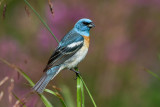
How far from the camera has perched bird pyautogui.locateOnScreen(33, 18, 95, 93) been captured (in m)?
4.37

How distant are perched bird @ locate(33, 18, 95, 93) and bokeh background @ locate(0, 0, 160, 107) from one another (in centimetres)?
83

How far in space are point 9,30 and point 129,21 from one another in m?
2.52

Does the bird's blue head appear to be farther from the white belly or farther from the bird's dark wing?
the white belly

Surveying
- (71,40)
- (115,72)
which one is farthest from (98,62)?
(71,40)

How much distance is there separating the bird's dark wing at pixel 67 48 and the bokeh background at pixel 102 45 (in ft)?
2.87

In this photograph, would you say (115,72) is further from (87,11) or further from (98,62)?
(87,11)

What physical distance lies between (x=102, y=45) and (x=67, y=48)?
1685 millimetres

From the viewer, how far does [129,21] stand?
22.3 ft

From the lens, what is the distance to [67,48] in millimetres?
4660

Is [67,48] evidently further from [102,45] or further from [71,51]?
[102,45]

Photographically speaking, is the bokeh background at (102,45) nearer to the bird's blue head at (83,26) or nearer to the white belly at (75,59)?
the bird's blue head at (83,26)

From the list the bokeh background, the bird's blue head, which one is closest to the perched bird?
the bird's blue head

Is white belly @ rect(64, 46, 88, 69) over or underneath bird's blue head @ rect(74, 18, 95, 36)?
underneath

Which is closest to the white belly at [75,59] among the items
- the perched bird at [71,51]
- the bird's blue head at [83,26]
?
the perched bird at [71,51]
